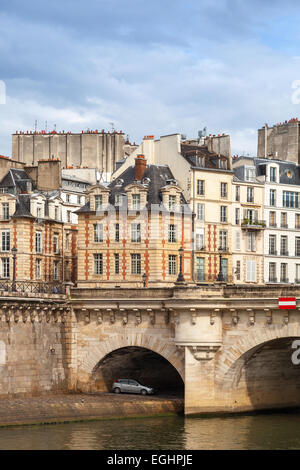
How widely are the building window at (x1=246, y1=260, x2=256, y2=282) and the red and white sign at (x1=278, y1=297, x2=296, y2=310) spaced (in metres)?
25.5

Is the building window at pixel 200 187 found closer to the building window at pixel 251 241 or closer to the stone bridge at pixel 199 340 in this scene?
the building window at pixel 251 241

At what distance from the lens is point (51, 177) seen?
7912cm

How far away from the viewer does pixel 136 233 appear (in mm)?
71812

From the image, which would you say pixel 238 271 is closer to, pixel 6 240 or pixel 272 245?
pixel 272 245

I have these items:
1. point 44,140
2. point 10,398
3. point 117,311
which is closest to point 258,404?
point 117,311

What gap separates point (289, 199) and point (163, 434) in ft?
114

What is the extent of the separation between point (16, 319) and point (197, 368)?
9.31m

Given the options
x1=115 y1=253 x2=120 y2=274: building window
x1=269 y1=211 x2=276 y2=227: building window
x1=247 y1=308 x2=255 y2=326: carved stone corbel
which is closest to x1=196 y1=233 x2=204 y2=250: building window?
x1=115 y1=253 x2=120 y2=274: building window

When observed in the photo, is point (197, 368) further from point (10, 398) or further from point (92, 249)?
point (92, 249)

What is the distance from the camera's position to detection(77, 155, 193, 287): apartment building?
7162 cm

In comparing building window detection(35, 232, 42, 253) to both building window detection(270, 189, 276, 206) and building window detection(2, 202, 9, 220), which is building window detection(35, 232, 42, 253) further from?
building window detection(270, 189, 276, 206)

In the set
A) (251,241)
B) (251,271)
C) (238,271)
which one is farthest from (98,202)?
(251,271)

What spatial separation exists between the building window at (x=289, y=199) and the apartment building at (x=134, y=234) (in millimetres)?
9291

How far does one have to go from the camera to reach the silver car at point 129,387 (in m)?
58.5
